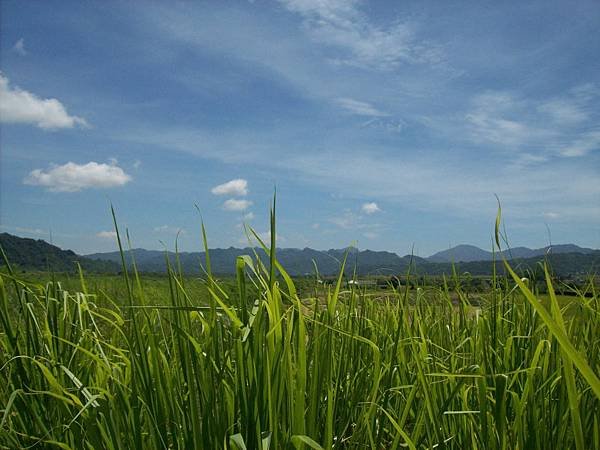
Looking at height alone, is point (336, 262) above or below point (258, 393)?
above

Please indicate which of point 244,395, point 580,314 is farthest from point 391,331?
point 244,395

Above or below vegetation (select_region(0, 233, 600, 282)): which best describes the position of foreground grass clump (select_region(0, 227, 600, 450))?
below

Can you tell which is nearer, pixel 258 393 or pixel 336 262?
pixel 258 393

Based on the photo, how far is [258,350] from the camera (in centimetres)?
129

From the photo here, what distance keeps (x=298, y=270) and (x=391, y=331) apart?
580 mm

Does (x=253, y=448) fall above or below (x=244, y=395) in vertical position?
below

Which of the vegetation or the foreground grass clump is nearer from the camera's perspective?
the foreground grass clump

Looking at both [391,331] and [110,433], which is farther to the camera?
[391,331]

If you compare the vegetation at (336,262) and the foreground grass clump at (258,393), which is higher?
the vegetation at (336,262)

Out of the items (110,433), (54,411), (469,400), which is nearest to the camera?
(110,433)

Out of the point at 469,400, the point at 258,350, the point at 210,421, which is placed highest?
the point at 258,350

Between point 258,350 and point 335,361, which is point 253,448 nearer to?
point 258,350

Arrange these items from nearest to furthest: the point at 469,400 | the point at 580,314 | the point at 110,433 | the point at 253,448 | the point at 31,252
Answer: the point at 253,448
the point at 110,433
the point at 469,400
the point at 580,314
the point at 31,252

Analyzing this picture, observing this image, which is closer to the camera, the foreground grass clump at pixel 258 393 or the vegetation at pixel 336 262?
the foreground grass clump at pixel 258 393
